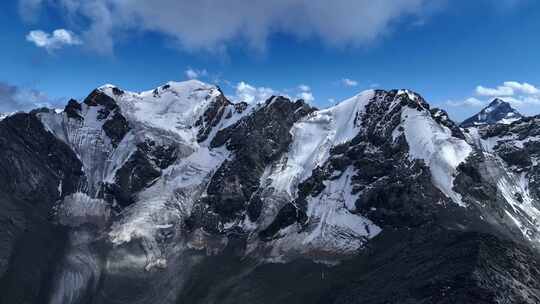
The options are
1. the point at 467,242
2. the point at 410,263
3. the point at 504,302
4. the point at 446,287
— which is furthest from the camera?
the point at 410,263

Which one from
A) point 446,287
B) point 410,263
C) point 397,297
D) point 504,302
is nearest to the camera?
point 504,302

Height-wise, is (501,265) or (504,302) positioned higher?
(501,265)

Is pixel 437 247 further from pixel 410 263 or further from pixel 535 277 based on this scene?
pixel 535 277

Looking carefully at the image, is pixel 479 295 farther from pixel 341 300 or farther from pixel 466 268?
pixel 341 300

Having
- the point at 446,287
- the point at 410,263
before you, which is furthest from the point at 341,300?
the point at 446,287

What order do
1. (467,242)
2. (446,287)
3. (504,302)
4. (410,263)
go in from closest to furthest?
(504,302) < (446,287) < (467,242) < (410,263)

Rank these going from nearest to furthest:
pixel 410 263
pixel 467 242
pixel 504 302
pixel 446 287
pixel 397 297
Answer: pixel 504 302 → pixel 446 287 → pixel 397 297 → pixel 467 242 → pixel 410 263

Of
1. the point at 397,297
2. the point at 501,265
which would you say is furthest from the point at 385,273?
the point at 501,265

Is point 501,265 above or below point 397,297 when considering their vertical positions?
above

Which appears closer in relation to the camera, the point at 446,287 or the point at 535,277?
the point at 446,287

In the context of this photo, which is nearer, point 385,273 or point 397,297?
point 397,297
